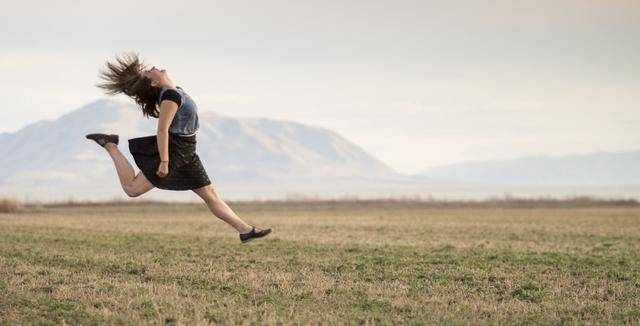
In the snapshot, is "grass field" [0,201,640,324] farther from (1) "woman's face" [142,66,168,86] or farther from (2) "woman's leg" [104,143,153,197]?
(1) "woman's face" [142,66,168,86]

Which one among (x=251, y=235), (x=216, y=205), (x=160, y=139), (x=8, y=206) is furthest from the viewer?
(x=8, y=206)

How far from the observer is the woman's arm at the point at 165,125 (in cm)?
989

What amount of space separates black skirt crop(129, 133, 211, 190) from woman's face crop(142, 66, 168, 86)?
73 cm

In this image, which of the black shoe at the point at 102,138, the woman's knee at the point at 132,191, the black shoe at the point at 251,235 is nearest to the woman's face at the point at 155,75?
the black shoe at the point at 102,138

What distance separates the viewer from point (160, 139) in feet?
32.4

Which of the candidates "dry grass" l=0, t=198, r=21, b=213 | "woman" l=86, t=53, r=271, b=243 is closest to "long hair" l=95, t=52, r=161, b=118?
"woman" l=86, t=53, r=271, b=243

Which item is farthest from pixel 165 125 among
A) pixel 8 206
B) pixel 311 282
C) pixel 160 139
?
pixel 8 206

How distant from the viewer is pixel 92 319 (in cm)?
859

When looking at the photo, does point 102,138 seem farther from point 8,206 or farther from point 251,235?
point 8,206

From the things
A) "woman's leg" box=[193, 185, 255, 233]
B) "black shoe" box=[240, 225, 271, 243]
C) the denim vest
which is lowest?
"black shoe" box=[240, 225, 271, 243]

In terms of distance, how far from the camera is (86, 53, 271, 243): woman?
9992 mm

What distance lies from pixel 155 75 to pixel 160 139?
101 centimetres

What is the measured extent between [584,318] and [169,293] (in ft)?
16.7

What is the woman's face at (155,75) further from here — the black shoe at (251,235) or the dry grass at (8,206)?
the dry grass at (8,206)
